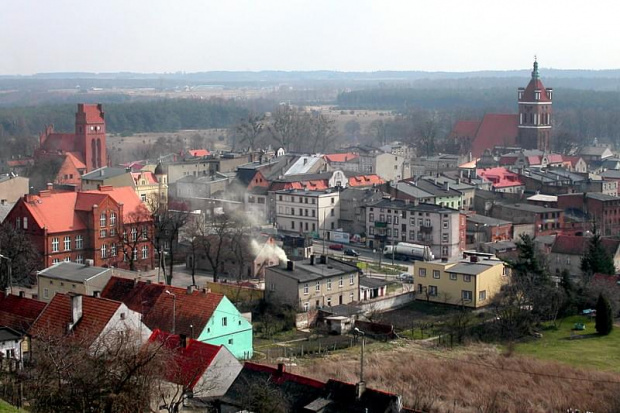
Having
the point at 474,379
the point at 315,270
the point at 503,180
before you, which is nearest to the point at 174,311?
the point at 315,270

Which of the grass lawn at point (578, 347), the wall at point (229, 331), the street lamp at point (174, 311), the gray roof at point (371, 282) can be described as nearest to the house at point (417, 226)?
the gray roof at point (371, 282)

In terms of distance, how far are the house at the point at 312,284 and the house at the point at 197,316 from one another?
5.78 m

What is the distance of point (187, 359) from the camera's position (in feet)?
79.5

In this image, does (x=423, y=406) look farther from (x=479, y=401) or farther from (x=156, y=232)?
(x=156, y=232)

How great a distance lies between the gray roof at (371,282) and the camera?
39.7 m

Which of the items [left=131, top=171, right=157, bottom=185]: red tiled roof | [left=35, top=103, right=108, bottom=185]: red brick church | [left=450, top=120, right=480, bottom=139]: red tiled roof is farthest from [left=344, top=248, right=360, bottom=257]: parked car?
[left=450, top=120, right=480, bottom=139]: red tiled roof

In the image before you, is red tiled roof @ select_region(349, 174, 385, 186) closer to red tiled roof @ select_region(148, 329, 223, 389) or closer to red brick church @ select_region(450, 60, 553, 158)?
red brick church @ select_region(450, 60, 553, 158)

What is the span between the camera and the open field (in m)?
25.0

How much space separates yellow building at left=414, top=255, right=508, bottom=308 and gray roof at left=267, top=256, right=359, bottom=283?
120 inches

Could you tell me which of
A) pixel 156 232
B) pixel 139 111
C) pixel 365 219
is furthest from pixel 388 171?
pixel 139 111

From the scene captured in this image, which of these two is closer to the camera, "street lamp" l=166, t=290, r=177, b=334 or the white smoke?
"street lamp" l=166, t=290, r=177, b=334

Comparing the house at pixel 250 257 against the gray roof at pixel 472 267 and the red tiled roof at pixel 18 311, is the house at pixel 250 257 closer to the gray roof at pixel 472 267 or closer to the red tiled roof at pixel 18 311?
the gray roof at pixel 472 267

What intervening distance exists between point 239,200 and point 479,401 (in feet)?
121

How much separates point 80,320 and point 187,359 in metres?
4.18
